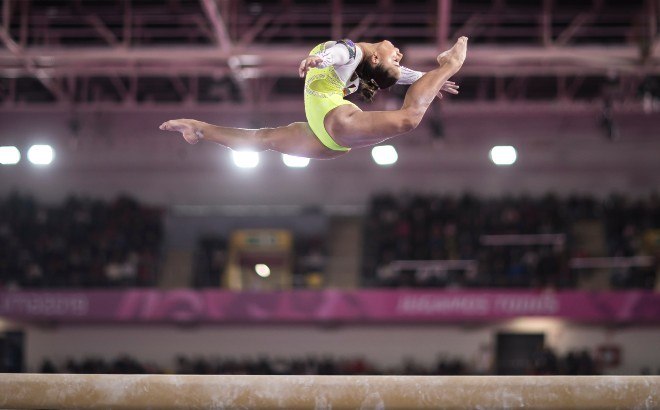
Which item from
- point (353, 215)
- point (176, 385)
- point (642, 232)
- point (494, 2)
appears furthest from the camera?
point (353, 215)

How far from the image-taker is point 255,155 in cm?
1814

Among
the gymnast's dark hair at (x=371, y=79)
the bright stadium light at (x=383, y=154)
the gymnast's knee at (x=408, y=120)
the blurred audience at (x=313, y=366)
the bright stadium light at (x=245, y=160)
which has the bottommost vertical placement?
the blurred audience at (x=313, y=366)

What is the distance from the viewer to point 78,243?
65.2 feet

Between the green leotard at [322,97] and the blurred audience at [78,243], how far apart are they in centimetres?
1409

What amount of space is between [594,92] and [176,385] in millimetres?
17225

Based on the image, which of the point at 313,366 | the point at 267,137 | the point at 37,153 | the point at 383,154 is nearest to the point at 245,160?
the point at 383,154

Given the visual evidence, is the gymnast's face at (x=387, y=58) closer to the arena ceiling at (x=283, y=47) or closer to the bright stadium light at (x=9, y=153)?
the arena ceiling at (x=283, y=47)

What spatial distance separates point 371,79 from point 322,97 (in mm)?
423

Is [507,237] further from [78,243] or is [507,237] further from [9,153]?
[9,153]

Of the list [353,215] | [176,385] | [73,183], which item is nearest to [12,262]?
[73,183]

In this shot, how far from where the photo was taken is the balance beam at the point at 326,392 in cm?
505

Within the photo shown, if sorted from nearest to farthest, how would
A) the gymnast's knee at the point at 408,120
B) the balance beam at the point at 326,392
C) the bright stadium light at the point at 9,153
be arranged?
the balance beam at the point at 326,392, the gymnast's knee at the point at 408,120, the bright stadium light at the point at 9,153

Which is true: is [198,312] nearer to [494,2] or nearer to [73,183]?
[73,183]

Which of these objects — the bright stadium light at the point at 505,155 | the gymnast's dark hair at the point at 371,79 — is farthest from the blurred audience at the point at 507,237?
the gymnast's dark hair at the point at 371,79
